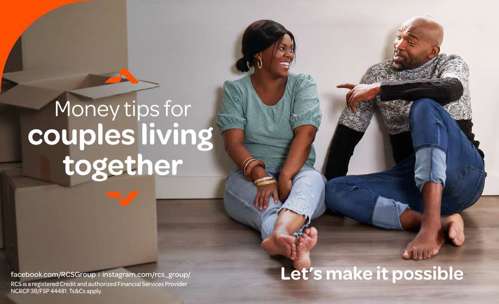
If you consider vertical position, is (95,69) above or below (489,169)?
above

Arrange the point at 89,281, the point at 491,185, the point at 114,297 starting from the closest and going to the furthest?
the point at 114,297 → the point at 89,281 → the point at 491,185

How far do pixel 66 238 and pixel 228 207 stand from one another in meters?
0.74

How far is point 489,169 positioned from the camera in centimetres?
283

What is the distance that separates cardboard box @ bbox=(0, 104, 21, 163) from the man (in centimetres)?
109

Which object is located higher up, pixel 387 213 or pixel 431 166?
pixel 431 166

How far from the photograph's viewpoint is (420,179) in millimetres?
2158

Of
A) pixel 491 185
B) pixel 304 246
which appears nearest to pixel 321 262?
pixel 304 246

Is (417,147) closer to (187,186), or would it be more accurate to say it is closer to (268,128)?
(268,128)

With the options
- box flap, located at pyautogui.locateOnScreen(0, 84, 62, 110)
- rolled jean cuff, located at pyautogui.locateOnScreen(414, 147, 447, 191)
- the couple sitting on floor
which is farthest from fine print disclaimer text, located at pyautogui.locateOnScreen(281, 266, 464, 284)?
box flap, located at pyautogui.locateOnScreen(0, 84, 62, 110)

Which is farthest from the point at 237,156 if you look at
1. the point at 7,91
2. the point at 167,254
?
the point at 7,91

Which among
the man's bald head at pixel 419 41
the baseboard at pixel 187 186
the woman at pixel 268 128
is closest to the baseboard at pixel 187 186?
the baseboard at pixel 187 186

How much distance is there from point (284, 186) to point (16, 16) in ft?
3.33

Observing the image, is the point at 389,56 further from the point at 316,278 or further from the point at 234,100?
the point at 316,278

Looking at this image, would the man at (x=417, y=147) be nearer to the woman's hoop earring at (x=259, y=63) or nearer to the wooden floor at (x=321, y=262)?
the wooden floor at (x=321, y=262)
